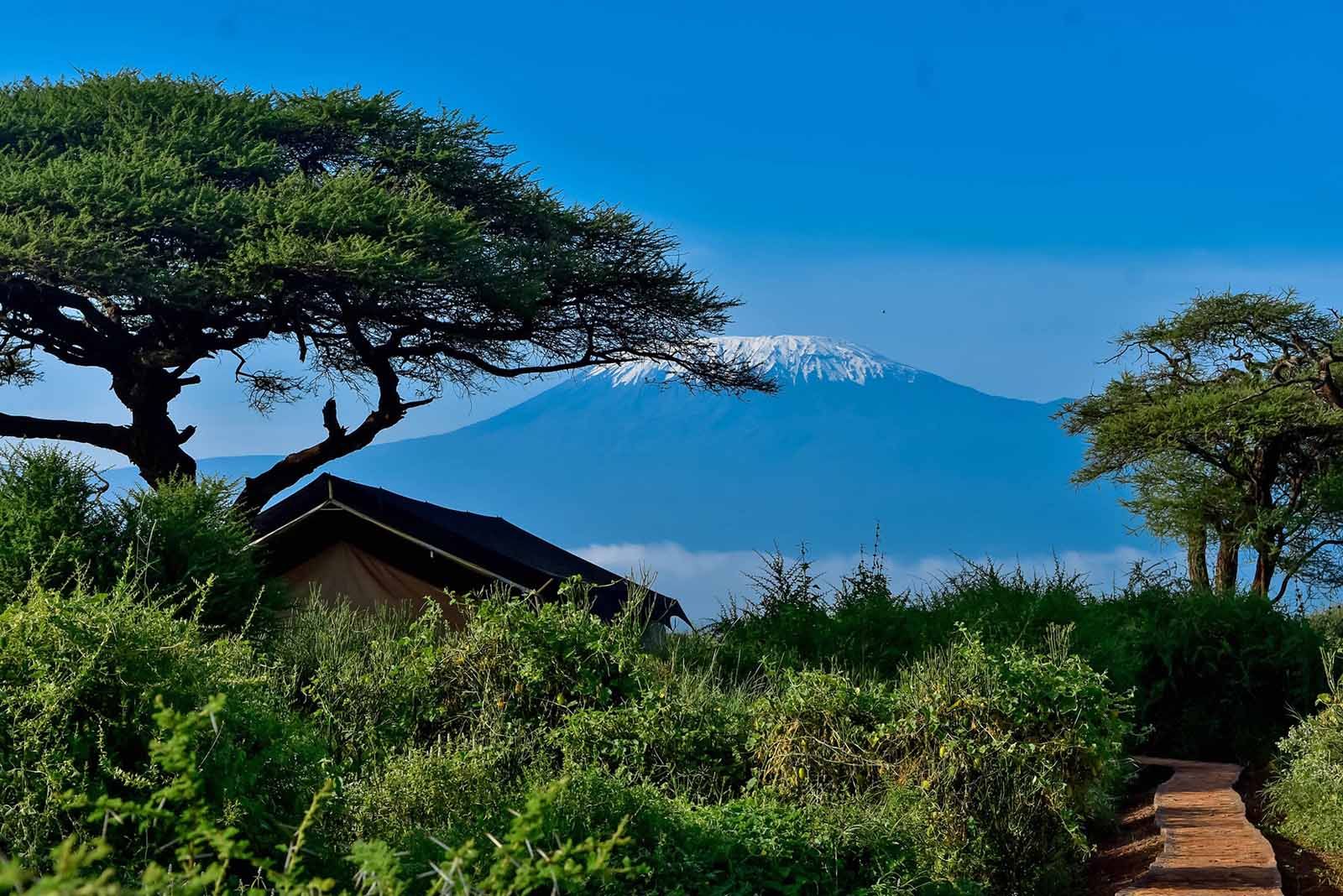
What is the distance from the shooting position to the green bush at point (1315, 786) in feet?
24.2

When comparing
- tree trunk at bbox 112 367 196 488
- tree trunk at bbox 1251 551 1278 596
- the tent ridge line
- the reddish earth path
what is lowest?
the reddish earth path

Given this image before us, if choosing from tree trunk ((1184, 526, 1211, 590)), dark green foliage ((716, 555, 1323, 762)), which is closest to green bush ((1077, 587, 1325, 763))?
dark green foliage ((716, 555, 1323, 762))

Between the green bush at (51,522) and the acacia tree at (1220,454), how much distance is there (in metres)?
20.1

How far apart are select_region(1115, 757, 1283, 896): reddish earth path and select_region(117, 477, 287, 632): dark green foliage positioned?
6.03 meters

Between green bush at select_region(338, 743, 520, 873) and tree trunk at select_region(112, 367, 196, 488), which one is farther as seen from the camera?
tree trunk at select_region(112, 367, 196, 488)

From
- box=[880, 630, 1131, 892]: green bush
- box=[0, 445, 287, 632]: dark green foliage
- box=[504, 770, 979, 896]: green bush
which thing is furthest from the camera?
box=[0, 445, 287, 632]: dark green foliage

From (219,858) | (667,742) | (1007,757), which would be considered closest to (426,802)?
(219,858)

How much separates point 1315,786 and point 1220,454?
19435mm

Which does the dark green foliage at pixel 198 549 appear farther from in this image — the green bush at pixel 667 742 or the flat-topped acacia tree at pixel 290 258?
the flat-topped acacia tree at pixel 290 258

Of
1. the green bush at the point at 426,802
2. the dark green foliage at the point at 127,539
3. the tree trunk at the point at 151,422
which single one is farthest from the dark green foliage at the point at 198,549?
the tree trunk at the point at 151,422

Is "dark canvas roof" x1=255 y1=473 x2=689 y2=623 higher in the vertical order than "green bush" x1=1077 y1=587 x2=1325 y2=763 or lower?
higher

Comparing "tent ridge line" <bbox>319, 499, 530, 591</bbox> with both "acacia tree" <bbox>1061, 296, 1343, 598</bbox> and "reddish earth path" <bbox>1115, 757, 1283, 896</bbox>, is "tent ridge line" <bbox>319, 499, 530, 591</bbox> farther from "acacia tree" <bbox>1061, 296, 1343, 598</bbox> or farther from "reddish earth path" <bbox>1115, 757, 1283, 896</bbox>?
"acacia tree" <bbox>1061, 296, 1343, 598</bbox>

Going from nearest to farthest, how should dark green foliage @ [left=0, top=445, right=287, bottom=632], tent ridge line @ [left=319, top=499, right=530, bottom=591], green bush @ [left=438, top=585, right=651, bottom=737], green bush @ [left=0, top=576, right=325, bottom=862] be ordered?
green bush @ [left=0, top=576, right=325, bottom=862] → green bush @ [left=438, top=585, right=651, bottom=737] → dark green foliage @ [left=0, top=445, right=287, bottom=632] → tent ridge line @ [left=319, top=499, right=530, bottom=591]

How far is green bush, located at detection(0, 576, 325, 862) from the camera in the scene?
4734 mm
